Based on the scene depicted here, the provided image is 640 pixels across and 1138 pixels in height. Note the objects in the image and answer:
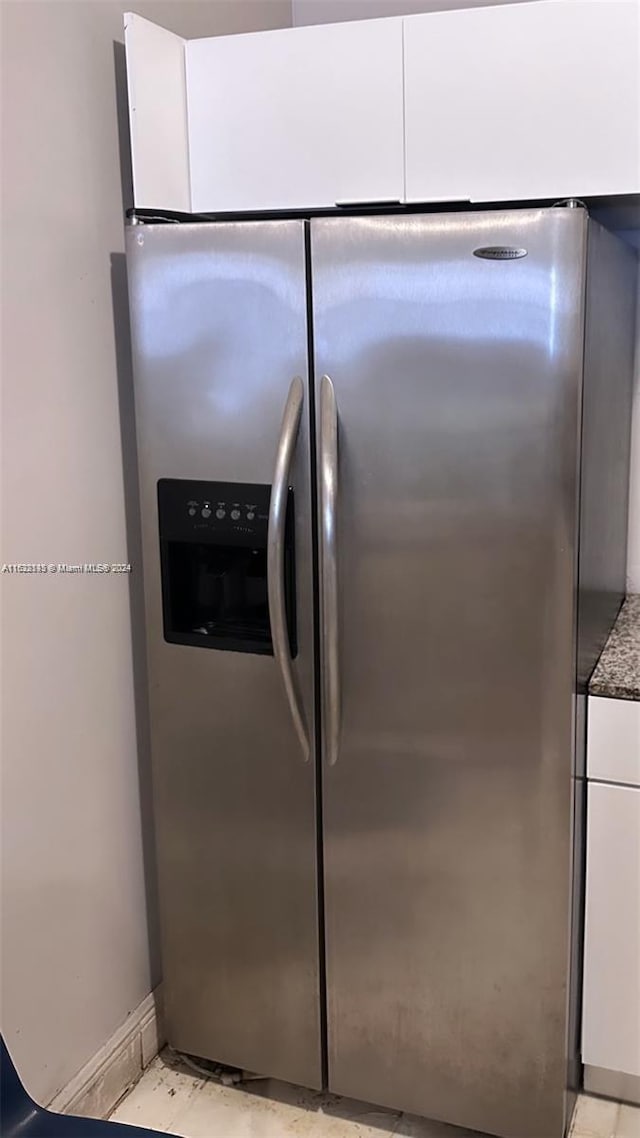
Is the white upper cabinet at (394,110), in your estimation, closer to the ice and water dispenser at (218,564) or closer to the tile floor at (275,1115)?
the ice and water dispenser at (218,564)

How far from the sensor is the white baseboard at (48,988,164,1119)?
6.66 feet

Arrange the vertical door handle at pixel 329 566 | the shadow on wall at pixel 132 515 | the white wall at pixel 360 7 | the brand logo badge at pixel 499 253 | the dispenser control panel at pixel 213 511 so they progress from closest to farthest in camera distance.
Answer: the brand logo badge at pixel 499 253 → the vertical door handle at pixel 329 566 → the dispenser control panel at pixel 213 511 → the shadow on wall at pixel 132 515 → the white wall at pixel 360 7

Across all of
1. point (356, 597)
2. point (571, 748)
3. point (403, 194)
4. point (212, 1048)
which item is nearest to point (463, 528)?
point (356, 597)

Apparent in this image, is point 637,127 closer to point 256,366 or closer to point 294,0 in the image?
point 256,366

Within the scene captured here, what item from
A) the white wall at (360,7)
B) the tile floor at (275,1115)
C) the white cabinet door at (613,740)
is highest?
the white wall at (360,7)

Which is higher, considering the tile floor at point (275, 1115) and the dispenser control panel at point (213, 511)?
the dispenser control panel at point (213, 511)

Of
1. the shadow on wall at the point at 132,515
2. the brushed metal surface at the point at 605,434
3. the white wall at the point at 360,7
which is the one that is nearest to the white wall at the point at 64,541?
the shadow on wall at the point at 132,515

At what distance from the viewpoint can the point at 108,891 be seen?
83.1 inches

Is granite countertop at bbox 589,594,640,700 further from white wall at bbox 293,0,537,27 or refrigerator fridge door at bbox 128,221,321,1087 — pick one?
white wall at bbox 293,0,537,27

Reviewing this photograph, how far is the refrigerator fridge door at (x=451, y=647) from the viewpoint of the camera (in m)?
1.67

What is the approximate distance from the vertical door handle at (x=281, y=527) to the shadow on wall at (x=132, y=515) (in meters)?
0.39

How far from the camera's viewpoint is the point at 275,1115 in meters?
2.12

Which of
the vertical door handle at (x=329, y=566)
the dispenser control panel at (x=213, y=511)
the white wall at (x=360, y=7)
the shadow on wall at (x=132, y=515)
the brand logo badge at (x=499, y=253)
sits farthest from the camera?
the white wall at (x=360, y=7)

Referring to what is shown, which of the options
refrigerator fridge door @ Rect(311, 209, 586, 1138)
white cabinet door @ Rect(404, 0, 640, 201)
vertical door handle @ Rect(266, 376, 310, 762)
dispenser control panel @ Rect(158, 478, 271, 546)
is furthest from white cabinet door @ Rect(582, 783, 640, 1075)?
white cabinet door @ Rect(404, 0, 640, 201)
